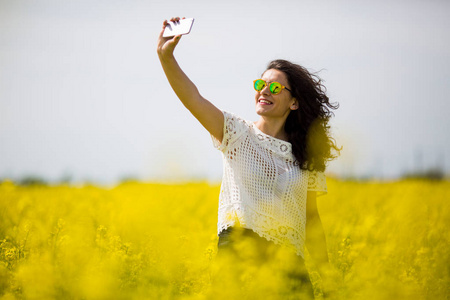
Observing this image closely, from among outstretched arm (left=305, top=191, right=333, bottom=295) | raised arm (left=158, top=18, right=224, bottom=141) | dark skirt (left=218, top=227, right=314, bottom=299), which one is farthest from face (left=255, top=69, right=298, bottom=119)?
dark skirt (left=218, top=227, right=314, bottom=299)

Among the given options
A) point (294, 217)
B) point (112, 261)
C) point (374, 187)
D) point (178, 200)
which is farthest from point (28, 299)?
point (374, 187)

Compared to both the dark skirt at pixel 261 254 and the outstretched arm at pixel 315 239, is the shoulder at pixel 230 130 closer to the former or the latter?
the dark skirt at pixel 261 254

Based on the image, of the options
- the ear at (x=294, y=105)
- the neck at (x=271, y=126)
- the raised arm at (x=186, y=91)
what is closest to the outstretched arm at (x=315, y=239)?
the neck at (x=271, y=126)

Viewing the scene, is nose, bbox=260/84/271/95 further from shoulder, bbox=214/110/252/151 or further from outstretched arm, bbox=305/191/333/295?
outstretched arm, bbox=305/191/333/295

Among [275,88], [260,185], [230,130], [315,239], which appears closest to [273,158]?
[260,185]

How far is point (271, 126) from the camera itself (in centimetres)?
314

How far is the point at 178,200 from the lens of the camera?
5750mm

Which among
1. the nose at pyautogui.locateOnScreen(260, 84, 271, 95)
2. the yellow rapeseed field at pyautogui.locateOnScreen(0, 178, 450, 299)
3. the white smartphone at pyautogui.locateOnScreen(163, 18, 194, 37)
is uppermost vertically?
the white smartphone at pyautogui.locateOnScreen(163, 18, 194, 37)

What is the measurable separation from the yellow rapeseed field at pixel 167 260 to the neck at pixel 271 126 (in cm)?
75

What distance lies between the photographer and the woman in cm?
283

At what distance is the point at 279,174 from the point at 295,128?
1.36 feet

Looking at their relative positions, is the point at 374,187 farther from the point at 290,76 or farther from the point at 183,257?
the point at 183,257

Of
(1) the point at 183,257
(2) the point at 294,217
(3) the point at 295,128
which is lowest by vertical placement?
(1) the point at 183,257

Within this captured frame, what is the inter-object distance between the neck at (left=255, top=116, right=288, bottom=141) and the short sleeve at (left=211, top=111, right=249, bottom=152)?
0.59 feet
